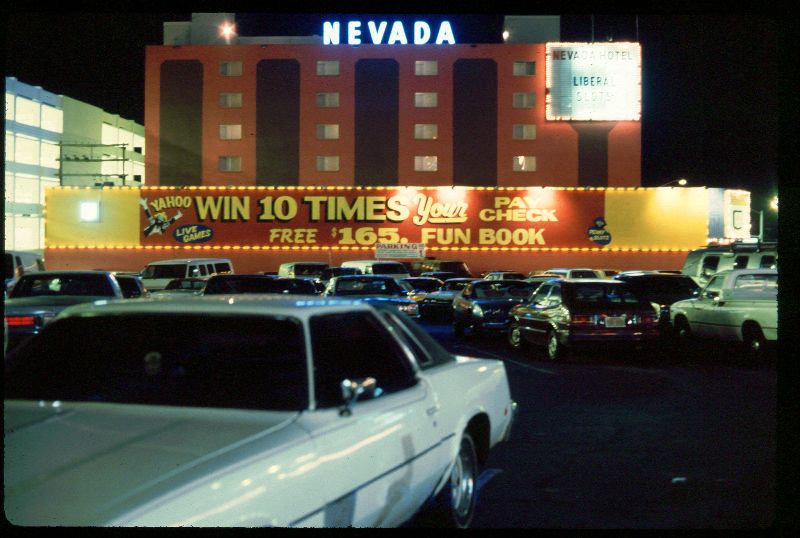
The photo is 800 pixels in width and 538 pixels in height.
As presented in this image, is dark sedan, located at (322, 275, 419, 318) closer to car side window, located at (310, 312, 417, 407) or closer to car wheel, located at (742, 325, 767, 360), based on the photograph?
car wheel, located at (742, 325, 767, 360)

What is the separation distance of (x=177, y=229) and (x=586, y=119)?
83.8 ft

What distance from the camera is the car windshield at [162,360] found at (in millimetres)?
4207

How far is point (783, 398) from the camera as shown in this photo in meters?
10.4

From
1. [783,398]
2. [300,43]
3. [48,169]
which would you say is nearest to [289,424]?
[783,398]

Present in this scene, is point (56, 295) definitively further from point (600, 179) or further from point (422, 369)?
point (600, 179)

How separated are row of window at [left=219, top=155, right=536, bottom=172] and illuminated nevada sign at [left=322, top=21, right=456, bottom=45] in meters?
7.66

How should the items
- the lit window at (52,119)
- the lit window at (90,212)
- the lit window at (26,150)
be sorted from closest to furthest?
the lit window at (90,212)
the lit window at (26,150)
the lit window at (52,119)

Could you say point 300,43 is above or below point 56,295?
above

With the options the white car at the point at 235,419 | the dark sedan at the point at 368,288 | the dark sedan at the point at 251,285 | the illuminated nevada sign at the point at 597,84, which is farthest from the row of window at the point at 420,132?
the white car at the point at 235,419

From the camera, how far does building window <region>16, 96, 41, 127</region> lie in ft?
184

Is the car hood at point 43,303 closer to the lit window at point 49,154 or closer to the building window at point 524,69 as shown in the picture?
the building window at point 524,69

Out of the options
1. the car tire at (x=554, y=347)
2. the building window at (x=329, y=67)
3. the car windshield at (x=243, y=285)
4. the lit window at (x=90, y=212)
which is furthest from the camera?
the building window at (x=329, y=67)

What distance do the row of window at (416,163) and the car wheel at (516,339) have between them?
3525cm

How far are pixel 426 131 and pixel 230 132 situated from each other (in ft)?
41.1
